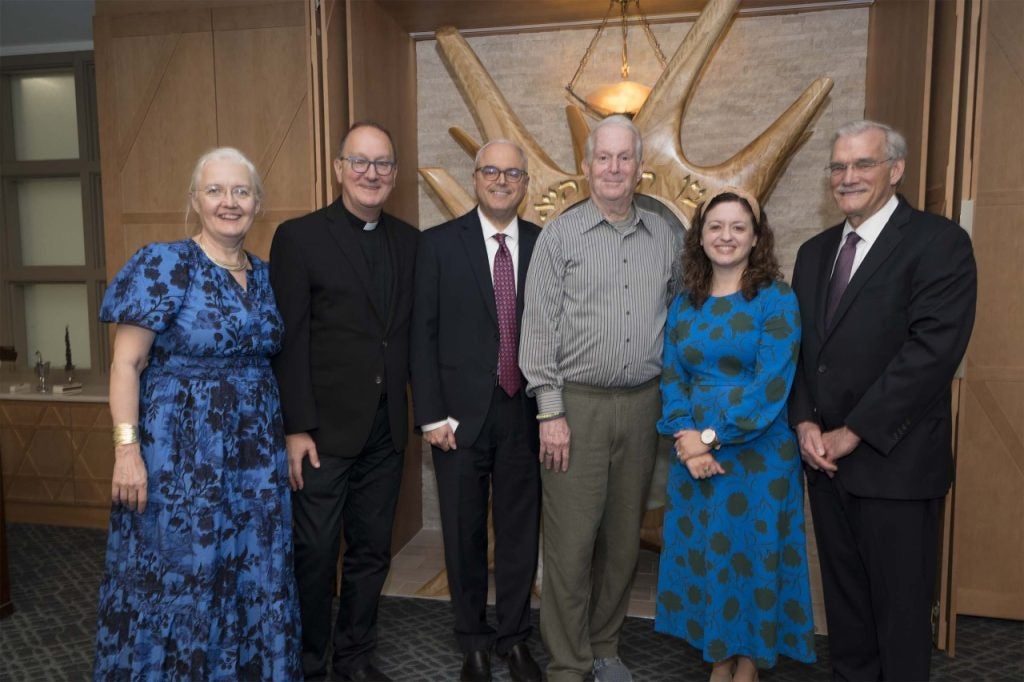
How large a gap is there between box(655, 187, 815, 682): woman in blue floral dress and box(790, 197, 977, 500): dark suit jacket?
14cm

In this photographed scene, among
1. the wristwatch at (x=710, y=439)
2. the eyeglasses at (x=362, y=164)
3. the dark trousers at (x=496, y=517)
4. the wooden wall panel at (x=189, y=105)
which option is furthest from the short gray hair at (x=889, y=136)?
the wooden wall panel at (x=189, y=105)

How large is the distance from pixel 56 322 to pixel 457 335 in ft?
13.5

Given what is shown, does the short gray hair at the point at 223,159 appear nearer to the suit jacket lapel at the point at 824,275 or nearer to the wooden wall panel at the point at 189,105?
the wooden wall panel at the point at 189,105

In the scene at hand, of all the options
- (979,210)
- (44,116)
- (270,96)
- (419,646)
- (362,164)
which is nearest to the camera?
(362,164)

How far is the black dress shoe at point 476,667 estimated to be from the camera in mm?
2475

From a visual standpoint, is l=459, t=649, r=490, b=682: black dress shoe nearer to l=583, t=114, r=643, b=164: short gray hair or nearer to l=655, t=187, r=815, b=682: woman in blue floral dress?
l=655, t=187, r=815, b=682: woman in blue floral dress

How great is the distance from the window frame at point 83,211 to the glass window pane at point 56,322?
5cm

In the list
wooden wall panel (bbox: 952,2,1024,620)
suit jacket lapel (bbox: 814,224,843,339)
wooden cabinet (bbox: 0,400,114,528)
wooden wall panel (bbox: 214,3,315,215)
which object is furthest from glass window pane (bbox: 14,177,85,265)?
wooden wall panel (bbox: 952,2,1024,620)

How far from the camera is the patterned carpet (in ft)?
8.45

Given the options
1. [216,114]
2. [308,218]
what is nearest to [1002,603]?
[308,218]

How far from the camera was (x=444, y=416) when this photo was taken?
2404 millimetres

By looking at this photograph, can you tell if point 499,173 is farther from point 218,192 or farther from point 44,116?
point 44,116

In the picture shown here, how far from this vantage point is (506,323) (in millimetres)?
2414

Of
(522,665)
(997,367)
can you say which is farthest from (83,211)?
(997,367)
